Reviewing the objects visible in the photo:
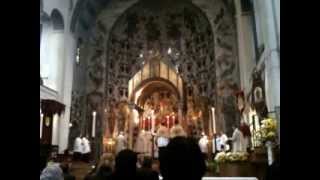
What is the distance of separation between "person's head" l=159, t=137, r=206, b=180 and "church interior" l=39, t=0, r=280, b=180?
11020 millimetres

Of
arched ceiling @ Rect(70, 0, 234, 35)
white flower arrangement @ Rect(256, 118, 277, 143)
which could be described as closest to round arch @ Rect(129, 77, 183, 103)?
arched ceiling @ Rect(70, 0, 234, 35)

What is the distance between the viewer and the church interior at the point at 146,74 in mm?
15664

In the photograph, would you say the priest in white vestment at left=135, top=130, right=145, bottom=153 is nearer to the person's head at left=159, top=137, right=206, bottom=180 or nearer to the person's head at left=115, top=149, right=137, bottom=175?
the person's head at left=115, top=149, right=137, bottom=175

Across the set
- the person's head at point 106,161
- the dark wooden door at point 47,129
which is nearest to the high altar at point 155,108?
the dark wooden door at point 47,129

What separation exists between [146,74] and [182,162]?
20131 millimetres

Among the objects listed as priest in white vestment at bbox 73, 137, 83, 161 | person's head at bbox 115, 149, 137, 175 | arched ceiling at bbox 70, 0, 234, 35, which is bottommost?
priest in white vestment at bbox 73, 137, 83, 161

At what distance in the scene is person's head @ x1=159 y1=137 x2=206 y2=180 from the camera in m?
1.47

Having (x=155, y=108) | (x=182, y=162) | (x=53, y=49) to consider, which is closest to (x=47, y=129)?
(x=53, y=49)

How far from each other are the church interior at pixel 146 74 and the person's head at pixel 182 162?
11020 mm

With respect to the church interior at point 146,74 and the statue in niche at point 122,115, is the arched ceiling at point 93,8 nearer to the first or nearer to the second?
the church interior at point 146,74

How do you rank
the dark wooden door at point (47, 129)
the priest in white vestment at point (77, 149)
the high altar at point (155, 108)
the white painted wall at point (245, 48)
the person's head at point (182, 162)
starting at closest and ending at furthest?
the person's head at point (182, 162) → the dark wooden door at point (47, 129) → the priest in white vestment at point (77, 149) → the white painted wall at point (245, 48) → the high altar at point (155, 108)

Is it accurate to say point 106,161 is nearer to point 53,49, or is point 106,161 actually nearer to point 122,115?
point 53,49

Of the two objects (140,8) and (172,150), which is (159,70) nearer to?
(140,8)
